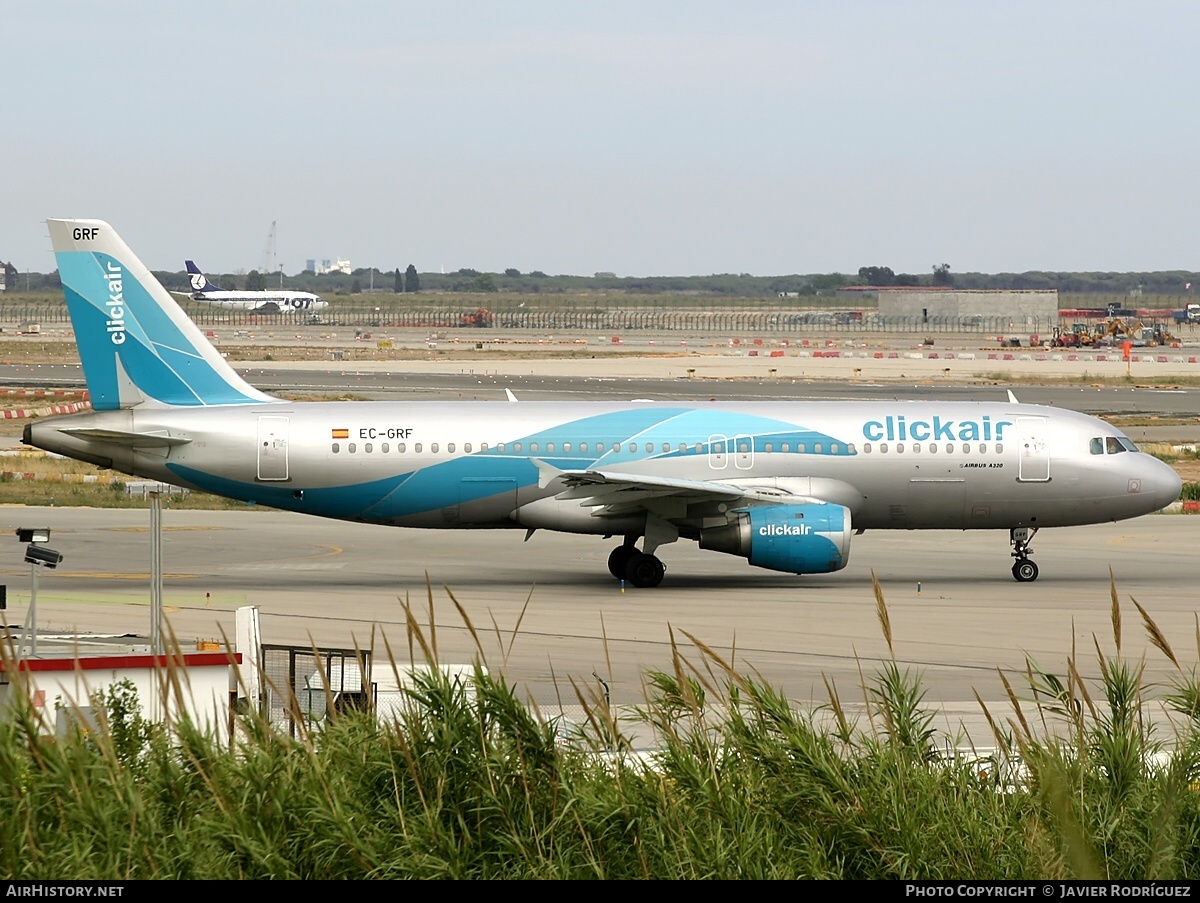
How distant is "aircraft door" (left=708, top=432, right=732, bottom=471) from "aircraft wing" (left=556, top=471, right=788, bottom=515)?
402mm

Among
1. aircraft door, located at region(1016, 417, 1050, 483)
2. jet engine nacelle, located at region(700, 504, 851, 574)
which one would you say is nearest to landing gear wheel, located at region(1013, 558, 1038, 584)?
aircraft door, located at region(1016, 417, 1050, 483)

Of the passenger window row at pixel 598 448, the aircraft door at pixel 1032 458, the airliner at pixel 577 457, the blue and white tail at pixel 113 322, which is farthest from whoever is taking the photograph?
the aircraft door at pixel 1032 458

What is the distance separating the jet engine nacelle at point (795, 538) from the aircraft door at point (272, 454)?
1000 centimetres

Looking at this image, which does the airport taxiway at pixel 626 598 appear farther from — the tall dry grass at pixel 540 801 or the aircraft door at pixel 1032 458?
the tall dry grass at pixel 540 801

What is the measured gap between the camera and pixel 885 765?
40.0 ft

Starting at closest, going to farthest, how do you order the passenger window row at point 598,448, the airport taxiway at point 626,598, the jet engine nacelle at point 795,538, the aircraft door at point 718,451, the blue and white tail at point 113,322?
the airport taxiway at point 626,598
the jet engine nacelle at point 795,538
the blue and white tail at point 113,322
the passenger window row at point 598,448
the aircraft door at point 718,451

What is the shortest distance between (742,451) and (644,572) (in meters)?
3.50

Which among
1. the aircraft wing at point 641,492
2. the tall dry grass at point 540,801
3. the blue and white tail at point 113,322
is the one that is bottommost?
the aircraft wing at point 641,492

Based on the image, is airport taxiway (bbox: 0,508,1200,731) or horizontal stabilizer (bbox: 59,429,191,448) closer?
airport taxiway (bbox: 0,508,1200,731)

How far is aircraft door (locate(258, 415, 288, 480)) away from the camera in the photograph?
34.2 m

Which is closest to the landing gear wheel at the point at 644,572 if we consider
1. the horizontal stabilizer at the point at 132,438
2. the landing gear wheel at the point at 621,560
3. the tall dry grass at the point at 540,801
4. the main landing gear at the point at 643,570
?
the main landing gear at the point at 643,570

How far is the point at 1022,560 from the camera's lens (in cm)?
3597

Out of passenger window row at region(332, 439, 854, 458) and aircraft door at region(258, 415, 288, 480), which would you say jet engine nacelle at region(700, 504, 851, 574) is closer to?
passenger window row at region(332, 439, 854, 458)

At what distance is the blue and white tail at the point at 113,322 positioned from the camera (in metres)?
34.3
